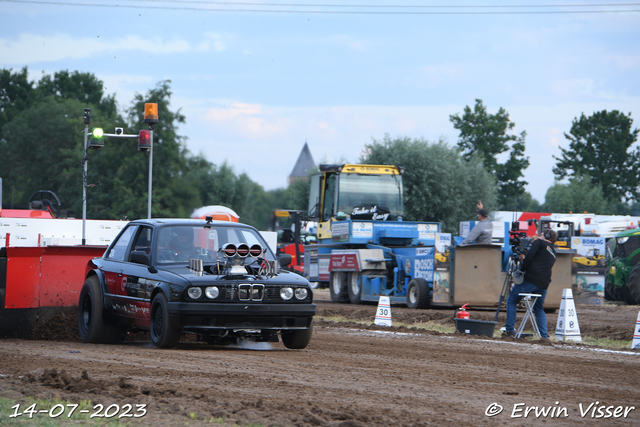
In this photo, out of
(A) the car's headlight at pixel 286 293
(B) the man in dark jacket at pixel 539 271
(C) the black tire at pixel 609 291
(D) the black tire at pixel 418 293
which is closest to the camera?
(A) the car's headlight at pixel 286 293

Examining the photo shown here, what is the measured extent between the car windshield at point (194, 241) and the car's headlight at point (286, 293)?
2.45ft

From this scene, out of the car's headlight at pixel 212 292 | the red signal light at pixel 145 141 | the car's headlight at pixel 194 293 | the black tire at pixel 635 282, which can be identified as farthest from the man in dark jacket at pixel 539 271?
the red signal light at pixel 145 141

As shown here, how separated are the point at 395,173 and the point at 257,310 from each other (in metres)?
14.9

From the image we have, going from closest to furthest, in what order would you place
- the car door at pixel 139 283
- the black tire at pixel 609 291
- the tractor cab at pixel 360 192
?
the car door at pixel 139 283 → the tractor cab at pixel 360 192 → the black tire at pixel 609 291

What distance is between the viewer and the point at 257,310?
937 cm

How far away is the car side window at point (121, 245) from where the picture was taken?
35.3 ft

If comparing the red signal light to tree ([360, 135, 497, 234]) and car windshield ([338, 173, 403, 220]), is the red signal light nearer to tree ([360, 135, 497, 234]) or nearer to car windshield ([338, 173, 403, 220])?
car windshield ([338, 173, 403, 220])

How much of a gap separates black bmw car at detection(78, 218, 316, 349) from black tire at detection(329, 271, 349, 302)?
1309cm

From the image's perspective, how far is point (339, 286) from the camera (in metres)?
24.0

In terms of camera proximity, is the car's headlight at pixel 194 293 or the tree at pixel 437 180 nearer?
the car's headlight at pixel 194 293

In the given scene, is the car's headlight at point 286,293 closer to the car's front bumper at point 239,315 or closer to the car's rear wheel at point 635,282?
the car's front bumper at point 239,315

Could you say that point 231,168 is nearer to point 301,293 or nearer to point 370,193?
point 370,193

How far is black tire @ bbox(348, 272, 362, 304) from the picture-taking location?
22.4 m

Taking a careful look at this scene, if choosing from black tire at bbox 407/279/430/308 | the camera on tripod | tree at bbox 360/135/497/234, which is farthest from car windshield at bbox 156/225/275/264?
tree at bbox 360/135/497/234
